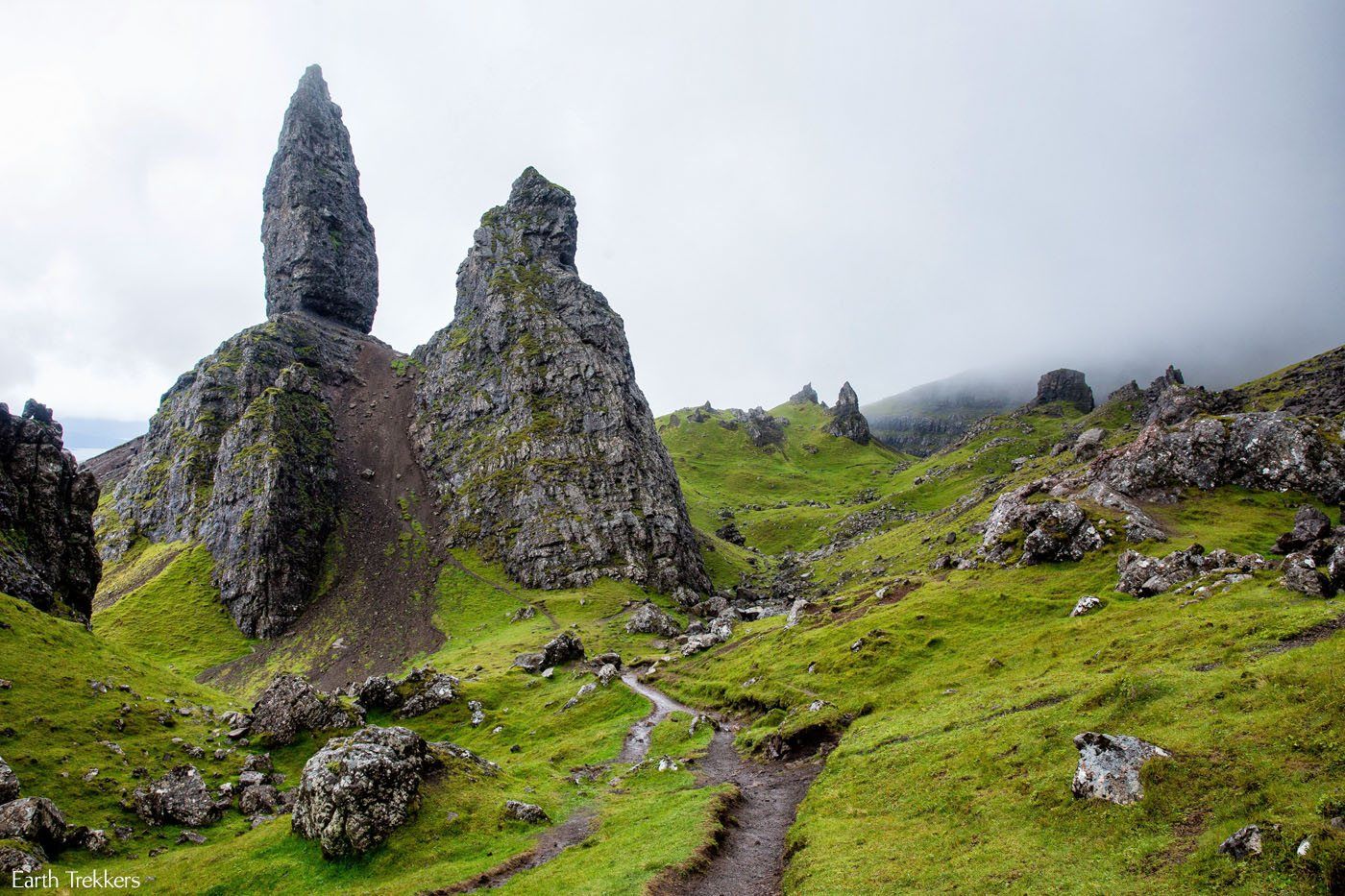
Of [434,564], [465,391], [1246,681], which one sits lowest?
[1246,681]

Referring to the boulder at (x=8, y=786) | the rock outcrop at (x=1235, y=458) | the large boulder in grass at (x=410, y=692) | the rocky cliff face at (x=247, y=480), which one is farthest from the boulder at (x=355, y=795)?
the rocky cliff face at (x=247, y=480)

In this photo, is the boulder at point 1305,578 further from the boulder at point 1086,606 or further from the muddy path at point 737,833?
the muddy path at point 737,833

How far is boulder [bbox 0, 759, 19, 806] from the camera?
95.5 ft

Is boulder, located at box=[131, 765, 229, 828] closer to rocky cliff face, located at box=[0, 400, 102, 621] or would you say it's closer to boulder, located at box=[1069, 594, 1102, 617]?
rocky cliff face, located at box=[0, 400, 102, 621]

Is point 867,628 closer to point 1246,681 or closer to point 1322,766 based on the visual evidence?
point 1246,681

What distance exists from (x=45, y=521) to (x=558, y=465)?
11084cm

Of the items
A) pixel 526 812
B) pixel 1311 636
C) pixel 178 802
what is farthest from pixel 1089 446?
pixel 178 802

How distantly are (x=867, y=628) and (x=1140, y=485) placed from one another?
45841mm

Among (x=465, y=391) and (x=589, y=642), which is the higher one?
(x=465, y=391)

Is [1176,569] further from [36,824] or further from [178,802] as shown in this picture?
[36,824]

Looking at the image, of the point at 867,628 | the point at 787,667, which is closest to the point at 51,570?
the point at 787,667

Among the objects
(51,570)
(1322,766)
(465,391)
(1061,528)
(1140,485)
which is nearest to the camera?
(1322,766)

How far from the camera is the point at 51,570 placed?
59.8 metres

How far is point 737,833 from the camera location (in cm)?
3456
